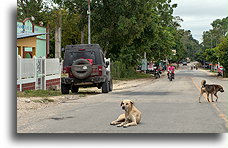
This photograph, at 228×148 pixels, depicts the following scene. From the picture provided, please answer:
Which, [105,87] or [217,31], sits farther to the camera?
[217,31]

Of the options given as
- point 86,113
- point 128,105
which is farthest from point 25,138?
point 86,113

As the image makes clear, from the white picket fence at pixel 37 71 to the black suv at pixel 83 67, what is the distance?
4.83 ft

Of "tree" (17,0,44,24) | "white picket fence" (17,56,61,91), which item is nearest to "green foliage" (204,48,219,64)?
"tree" (17,0,44,24)

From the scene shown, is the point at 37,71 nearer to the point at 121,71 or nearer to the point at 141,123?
the point at 141,123

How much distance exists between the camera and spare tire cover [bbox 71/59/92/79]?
1892cm

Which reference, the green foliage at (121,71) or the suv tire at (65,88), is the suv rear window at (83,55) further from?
the green foliage at (121,71)

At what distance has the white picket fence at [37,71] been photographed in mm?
18266

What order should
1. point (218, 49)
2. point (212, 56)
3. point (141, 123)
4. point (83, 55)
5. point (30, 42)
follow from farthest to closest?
point (212, 56)
point (218, 49)
point (30, 42)
point (83, 55)
point (141, 123)

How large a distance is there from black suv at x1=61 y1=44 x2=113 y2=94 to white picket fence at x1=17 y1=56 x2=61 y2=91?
147 cm

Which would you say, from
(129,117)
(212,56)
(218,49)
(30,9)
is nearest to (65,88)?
(129,117)

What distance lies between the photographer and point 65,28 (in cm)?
5409

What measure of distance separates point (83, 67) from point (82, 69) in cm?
10

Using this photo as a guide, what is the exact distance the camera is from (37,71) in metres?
20.4

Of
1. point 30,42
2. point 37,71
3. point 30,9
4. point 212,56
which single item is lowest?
point 37,71
